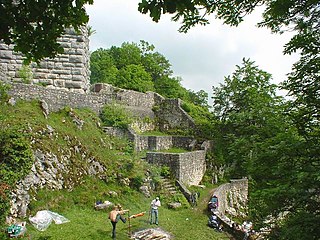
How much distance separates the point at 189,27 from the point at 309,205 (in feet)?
10.4

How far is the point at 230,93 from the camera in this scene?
2139 centimetres

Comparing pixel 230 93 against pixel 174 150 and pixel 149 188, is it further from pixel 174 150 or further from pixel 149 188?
pixel 149 188

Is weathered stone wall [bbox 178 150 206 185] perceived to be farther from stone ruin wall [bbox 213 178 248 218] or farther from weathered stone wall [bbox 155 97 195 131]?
weathered stone wall [bbox 155 97 195 131]

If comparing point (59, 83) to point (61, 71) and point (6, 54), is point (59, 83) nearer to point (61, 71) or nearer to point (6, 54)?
point (61, 71)

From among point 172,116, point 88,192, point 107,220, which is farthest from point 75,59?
point 172,116

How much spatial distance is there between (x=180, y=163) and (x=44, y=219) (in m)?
7.75

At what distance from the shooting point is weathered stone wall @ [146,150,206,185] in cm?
1484

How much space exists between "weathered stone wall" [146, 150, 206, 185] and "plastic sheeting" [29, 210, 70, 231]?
6.86 m

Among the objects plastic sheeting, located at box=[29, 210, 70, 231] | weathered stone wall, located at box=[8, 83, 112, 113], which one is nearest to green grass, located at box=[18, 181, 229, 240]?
plastic sheeting, located at box=[29, 210, 70, 231]

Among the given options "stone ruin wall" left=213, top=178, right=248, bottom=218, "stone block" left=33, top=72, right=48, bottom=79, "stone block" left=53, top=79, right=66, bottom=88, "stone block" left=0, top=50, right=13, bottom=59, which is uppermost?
"stone block" left=0, top=50, right=13, bottom=59

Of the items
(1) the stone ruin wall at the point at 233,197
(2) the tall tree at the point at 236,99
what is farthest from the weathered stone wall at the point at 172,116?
(1) the stone ruin wall at the point at 233,197

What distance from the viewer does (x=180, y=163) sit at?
14.9 meters

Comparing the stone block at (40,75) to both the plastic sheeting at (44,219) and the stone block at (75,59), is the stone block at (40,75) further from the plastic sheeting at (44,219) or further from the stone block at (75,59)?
the plastic sheeting at (44,219)

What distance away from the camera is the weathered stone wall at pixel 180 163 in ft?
48.7
